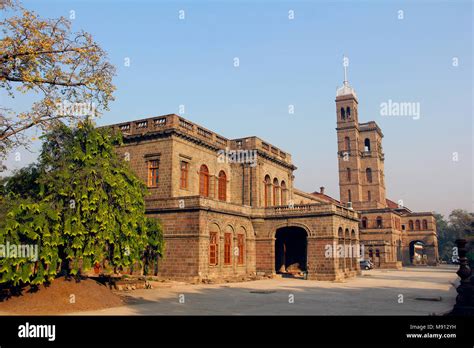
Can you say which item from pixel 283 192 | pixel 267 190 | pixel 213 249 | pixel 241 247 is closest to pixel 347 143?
pixel 283 192

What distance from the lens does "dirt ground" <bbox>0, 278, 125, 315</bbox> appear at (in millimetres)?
13664

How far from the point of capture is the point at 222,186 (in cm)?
3328

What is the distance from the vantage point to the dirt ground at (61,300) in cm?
1366

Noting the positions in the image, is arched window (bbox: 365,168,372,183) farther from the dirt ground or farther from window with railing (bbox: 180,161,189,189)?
the dirt ground

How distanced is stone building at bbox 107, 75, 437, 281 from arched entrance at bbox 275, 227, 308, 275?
0.08 m

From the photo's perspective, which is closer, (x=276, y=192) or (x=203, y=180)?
(x=203, y=180)

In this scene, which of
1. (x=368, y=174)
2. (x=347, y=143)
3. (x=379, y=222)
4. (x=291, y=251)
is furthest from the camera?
(x=368, y=174)

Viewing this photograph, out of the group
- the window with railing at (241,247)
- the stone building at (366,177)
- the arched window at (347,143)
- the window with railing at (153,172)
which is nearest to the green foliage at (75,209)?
the window with railing at (153,172)

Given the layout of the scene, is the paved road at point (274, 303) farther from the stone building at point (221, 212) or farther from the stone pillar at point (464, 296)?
the stone building at point (221, 212)

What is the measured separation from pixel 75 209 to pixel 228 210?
1479 cm

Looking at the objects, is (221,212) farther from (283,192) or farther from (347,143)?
(347,143)

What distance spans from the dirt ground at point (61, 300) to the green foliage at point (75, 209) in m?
0.52
